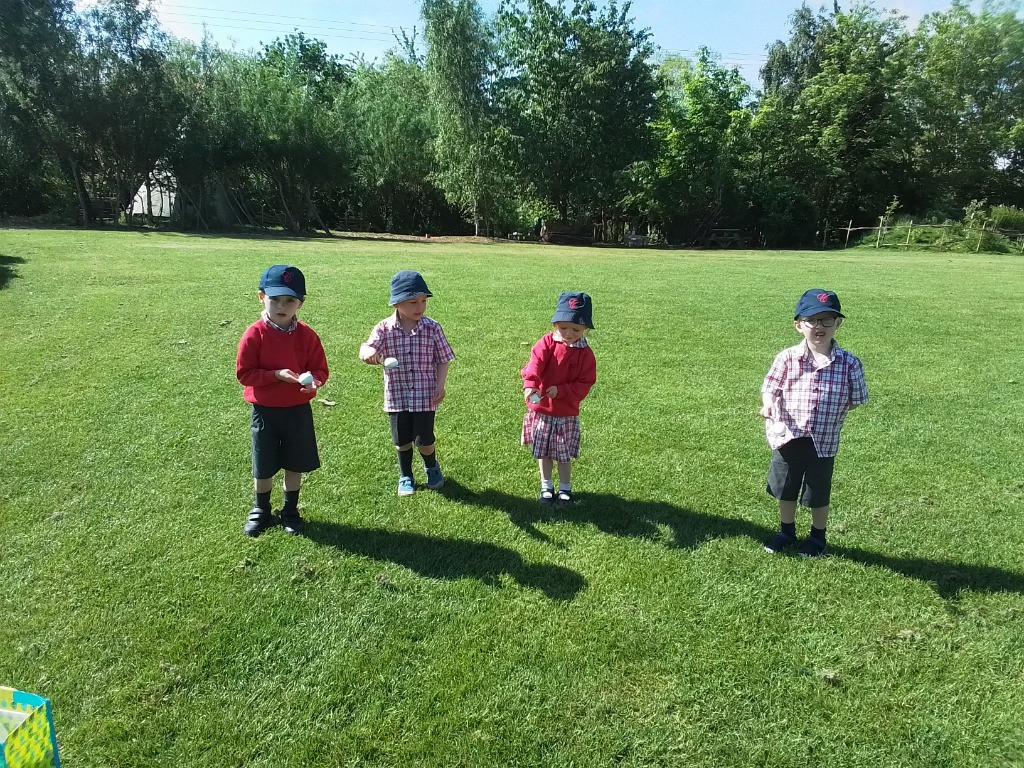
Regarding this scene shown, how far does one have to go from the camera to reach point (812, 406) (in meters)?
3.89

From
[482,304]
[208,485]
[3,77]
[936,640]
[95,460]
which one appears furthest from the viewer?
[3,77]

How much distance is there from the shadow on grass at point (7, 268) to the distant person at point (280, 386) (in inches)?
389

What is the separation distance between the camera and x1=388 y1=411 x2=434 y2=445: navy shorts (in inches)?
189

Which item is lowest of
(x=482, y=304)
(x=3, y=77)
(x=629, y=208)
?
(x=482, y=304)

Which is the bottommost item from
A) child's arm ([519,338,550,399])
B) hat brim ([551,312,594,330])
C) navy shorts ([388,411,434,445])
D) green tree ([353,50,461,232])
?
navy shorts ([388,411,434,445])

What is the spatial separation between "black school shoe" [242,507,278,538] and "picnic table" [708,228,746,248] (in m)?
35.9

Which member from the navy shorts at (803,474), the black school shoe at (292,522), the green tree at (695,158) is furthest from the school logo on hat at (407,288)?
the green tree at (695,158)

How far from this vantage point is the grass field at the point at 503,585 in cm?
279

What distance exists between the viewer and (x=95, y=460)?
5160 mm

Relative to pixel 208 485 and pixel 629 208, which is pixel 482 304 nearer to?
pixel 208 485

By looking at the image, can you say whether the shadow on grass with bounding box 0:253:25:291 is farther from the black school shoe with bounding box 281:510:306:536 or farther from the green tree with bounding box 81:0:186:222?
the green tree with bounding box 81:0:186:222

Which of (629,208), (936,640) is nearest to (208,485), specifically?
(936,640)

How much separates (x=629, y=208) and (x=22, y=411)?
3501cm

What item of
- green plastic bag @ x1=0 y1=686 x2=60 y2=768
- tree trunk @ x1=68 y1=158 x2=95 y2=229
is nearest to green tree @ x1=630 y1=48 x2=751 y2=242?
tree trunk @ x1=68 y1=158 x2=95 y2=229
